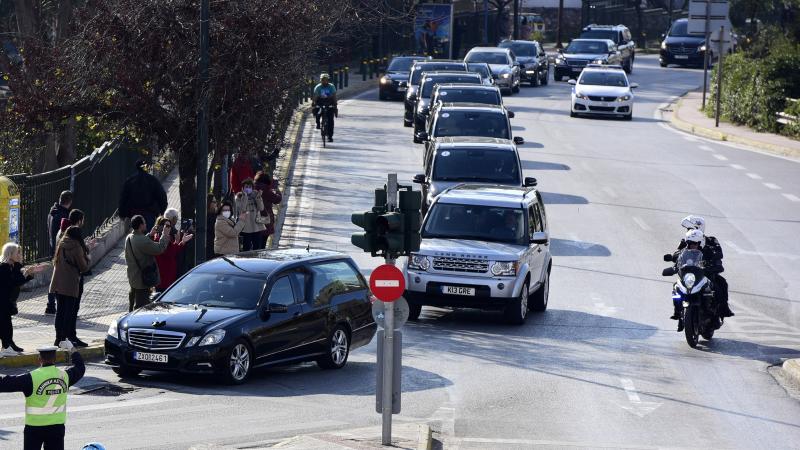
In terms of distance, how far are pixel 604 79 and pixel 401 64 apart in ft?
27.2

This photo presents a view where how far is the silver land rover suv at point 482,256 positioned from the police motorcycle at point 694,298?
6.92ft

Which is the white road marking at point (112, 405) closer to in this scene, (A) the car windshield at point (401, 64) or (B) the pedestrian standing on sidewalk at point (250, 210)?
(B) the pedestrian standing on sidewalk at point (250, 210)

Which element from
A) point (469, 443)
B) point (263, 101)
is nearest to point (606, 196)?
point (263, 101)

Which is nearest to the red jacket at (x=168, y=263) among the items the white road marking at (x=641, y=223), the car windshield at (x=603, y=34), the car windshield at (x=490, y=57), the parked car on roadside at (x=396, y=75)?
the white road marking at (x=641, y=223)

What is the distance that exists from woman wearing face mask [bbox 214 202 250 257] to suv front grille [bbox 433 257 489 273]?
317 centimetres

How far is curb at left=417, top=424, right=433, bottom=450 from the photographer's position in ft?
41.4

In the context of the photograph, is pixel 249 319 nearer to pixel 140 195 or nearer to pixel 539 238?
pixel 539 238

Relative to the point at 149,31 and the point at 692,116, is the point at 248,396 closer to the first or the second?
the point at 149,31

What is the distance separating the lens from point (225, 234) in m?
20.9

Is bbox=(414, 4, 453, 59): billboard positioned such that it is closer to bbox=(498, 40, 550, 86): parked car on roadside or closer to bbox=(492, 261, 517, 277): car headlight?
bbox=(498, 40, 550, 86): parked car on roadside

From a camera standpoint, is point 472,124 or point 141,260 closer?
point 141,260

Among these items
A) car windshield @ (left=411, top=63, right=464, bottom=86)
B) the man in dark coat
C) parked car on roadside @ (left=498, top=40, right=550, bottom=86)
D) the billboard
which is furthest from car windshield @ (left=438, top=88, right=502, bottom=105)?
the billboard

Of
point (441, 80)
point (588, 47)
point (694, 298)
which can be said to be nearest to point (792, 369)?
point (694, 298)

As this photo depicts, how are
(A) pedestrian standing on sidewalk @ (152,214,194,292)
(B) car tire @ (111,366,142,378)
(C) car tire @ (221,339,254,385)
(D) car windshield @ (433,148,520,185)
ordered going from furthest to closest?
(D) car windshield @ (433,148,520,185)
(A) pedestrian standing on sidewalk @ (152,214,194,292)
(B) car tire @ (111,366,142,378)
(C) car tire @ (221,339,254,385)
